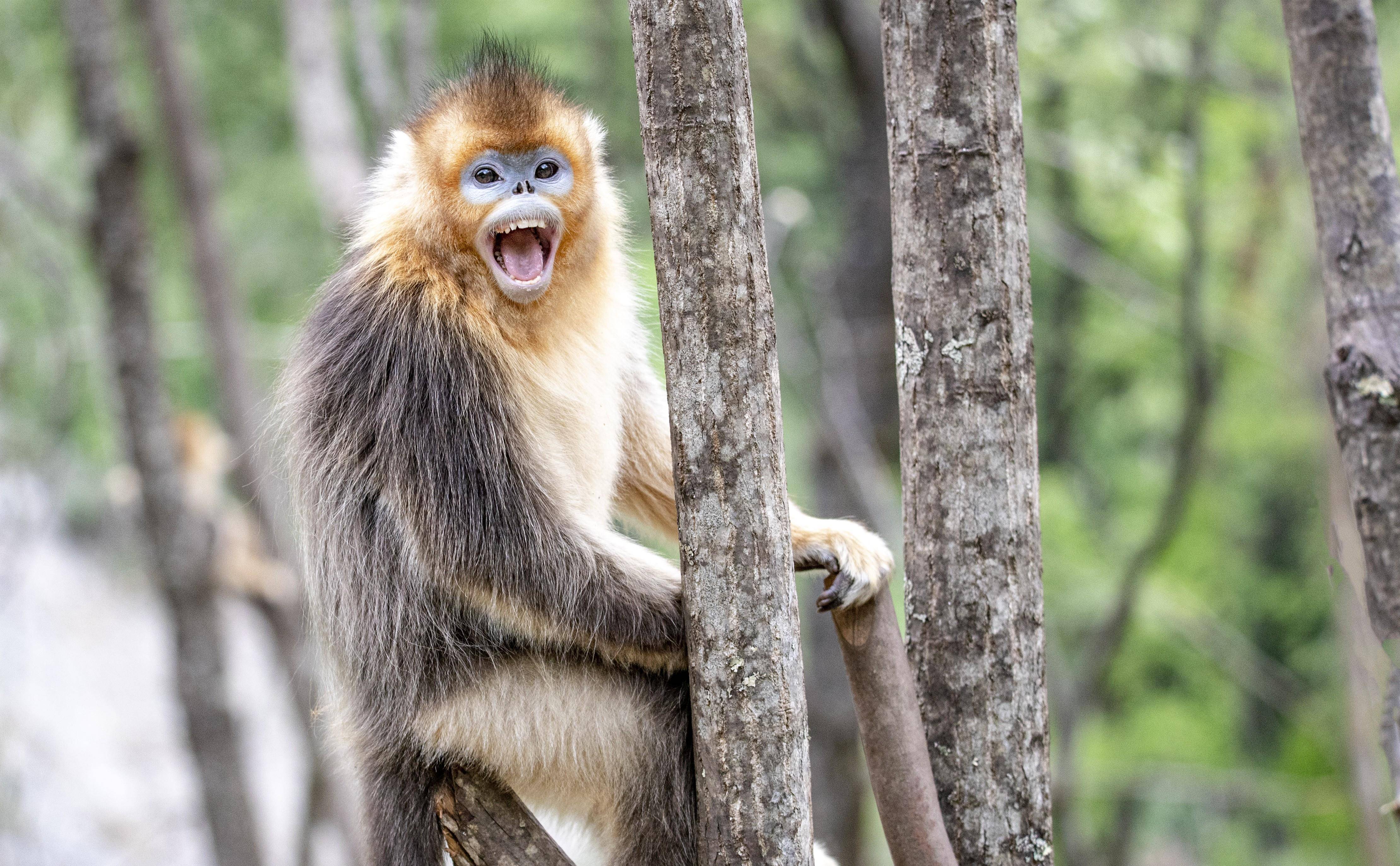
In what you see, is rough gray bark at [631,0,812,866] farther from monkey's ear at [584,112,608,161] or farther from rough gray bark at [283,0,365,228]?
rough gray bark at [283,0,365,228]

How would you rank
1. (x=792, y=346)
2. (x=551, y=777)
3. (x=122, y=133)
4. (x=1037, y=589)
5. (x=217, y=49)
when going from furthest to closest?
(x=217, y=49) < (x=792, y=346) < (x=122, y=133) < (x=551, y=777) < (x=1037, y=589)

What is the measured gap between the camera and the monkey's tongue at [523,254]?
251 centimetres

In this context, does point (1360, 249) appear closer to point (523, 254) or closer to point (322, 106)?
point (523, 254)

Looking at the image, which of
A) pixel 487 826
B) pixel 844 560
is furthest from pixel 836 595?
pixel 487 826

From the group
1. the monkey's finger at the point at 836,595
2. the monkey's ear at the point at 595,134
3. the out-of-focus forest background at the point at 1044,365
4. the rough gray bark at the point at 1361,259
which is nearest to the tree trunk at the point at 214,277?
the out-of-focus forest background at the point at 1044,365

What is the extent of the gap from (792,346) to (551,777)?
548 centimetres

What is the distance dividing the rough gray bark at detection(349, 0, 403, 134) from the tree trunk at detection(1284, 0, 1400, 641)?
4441 millimetres

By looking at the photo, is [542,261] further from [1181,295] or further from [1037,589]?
[1181,295]

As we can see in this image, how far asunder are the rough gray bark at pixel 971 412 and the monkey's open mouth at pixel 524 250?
29.3 inches

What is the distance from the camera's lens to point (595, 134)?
2.76 meters

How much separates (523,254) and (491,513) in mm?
569

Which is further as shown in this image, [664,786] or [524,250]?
[524,250]

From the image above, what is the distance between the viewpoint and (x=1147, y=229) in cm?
609

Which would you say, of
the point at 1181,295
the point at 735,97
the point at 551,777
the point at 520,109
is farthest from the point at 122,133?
the point at 1181,295
